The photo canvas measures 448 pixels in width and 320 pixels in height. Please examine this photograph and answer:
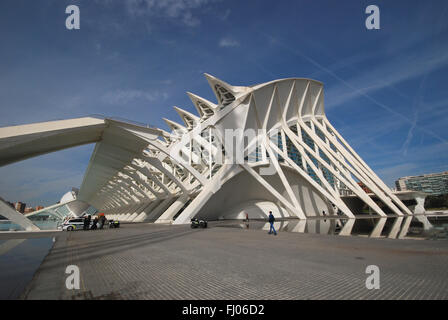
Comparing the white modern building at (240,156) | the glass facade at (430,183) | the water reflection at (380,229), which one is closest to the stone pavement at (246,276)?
the water reflection at (380,229)

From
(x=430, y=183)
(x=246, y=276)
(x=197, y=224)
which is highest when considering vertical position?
(x=246, y=276)

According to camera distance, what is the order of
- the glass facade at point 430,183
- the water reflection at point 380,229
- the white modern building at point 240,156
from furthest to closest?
the glass facade at point 430,183 < the white modern building at point 240,156 < the water reflection at point 380,229

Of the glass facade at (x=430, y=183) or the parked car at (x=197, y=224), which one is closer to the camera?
the parked car at (x=197, y=224)

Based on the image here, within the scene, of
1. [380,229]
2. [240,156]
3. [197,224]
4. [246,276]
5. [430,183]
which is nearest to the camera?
[246,276]

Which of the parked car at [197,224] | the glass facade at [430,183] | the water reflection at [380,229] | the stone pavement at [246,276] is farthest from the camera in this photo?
the glass facade at [430,183]

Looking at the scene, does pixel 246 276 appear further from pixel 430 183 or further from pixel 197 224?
pixel 430 183

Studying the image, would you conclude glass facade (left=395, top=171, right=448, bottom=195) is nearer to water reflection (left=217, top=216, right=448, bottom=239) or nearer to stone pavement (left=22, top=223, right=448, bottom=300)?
water reflection (left=217, top=216, right=448, bottom=239)

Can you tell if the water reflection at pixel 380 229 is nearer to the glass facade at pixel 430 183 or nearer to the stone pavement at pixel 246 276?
the stone pavement at pixel 246 276

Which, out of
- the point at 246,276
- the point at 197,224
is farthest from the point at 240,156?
the point at 246,276

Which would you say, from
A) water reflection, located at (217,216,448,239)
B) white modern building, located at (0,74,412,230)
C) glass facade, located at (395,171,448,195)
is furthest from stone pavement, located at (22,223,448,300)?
glass facade, located at (395,171,448,195)

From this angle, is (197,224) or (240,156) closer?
(197,224)

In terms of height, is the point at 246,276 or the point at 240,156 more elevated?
the point at 240,156
